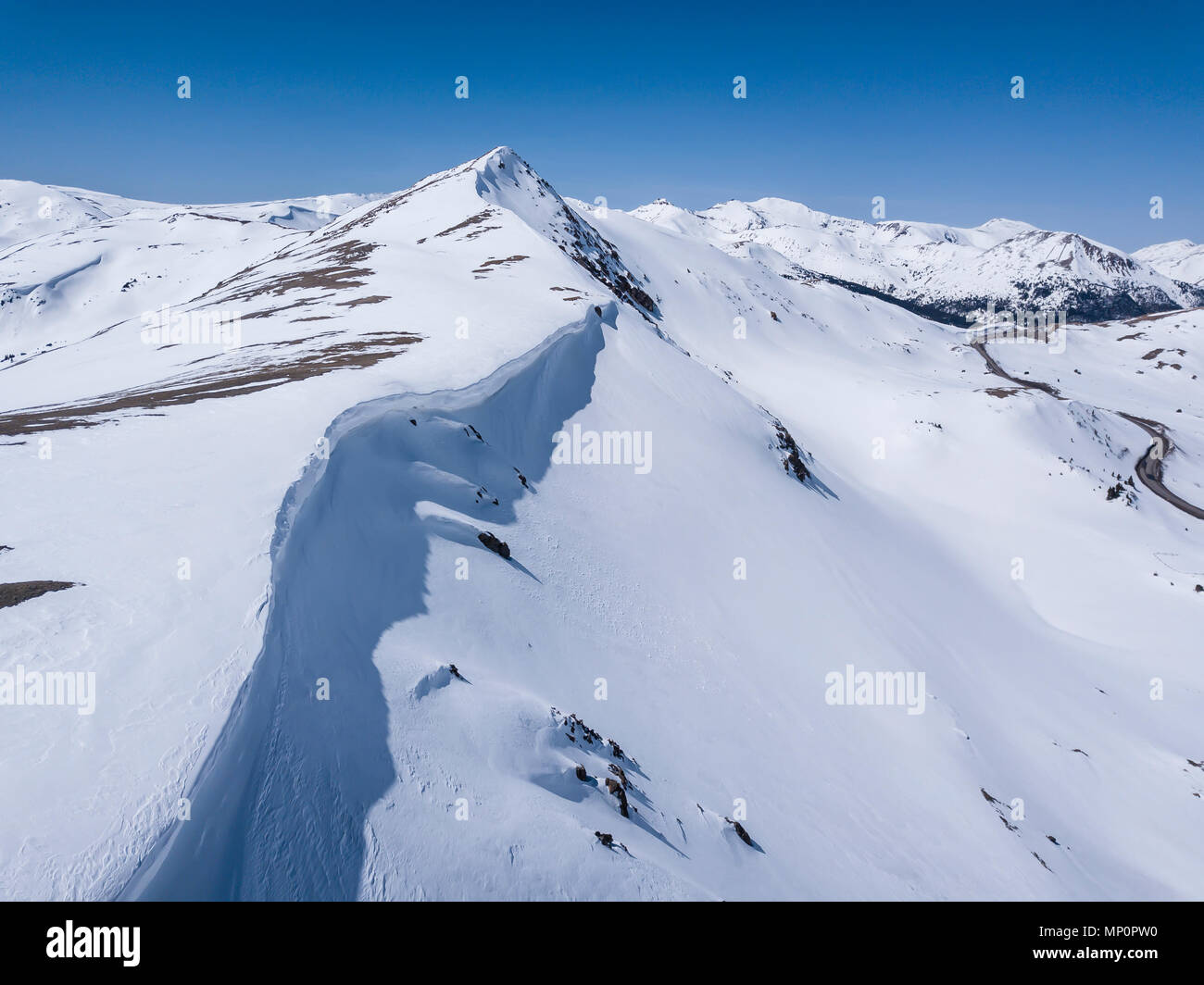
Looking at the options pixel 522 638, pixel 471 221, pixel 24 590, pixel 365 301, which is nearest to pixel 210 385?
pixel 24 590

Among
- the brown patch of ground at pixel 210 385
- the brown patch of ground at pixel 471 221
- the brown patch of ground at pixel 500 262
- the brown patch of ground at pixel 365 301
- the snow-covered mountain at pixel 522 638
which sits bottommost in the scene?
the snow-covered mountain at pixel 522 638

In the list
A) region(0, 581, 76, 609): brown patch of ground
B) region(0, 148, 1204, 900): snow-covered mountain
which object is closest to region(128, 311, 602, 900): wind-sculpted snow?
region(0, 148, 1204, 900): snow-covered mountain

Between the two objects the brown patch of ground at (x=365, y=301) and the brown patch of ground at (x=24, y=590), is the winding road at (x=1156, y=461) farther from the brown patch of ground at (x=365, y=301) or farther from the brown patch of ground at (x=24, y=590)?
the brown patch of ground at (x=24, y=590)

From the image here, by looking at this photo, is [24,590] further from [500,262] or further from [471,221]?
[471,221]

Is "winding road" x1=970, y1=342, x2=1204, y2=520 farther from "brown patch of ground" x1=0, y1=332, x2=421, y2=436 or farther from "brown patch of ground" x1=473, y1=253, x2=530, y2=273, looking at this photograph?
"brown patch of ground" x1=0, y1=332, x2=421, y2=436

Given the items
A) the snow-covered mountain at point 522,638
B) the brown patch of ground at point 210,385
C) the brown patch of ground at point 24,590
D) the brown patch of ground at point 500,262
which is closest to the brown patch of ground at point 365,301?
the snow-covered mountain at point 522,638

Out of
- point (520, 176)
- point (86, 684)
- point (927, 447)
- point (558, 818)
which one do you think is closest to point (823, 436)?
point (927, 447)
